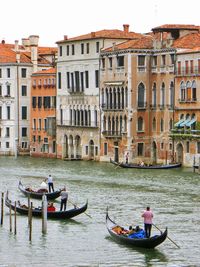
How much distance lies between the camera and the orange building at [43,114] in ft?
180

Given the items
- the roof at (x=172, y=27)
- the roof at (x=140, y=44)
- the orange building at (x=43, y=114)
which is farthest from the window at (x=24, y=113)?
the roof at (x=172, y=27)

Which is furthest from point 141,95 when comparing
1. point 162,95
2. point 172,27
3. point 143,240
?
point 143,240

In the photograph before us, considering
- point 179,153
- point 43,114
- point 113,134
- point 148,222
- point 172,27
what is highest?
point 172,27

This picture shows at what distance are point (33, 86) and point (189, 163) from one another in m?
14.7

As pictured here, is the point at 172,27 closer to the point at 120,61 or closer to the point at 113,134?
the point at 120,61

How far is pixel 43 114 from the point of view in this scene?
55969mm

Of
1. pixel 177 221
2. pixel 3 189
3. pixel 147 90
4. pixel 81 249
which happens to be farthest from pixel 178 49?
pixel 81 249

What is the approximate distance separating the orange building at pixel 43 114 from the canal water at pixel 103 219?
8.90 m

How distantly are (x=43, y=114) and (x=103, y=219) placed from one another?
28.5 meters

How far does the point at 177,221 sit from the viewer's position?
2747 centimetres

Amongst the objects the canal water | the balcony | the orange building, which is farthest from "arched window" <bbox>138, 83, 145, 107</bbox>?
the orange building

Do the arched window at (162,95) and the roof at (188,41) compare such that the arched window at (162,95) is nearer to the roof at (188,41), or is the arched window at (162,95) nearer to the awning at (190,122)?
the roof at (188,41)

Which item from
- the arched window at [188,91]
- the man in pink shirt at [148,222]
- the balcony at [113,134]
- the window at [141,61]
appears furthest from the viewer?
the balcony at [113,134]

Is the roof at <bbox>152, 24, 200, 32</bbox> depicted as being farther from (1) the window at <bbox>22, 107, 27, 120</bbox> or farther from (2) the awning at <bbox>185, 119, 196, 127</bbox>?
(1) the window at <bbox>22, 107, 27, 120</bbox>
